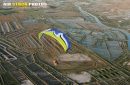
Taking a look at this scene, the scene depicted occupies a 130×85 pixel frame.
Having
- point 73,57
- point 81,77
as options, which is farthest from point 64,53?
point 81,77

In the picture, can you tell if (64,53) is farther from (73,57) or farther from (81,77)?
(81,77)

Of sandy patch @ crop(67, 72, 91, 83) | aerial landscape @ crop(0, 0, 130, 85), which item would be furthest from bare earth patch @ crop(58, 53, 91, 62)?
sandy patch @ crop(67, 72, 91, 83)

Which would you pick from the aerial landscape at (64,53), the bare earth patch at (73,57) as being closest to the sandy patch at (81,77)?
the aerial landscape at (64,53)

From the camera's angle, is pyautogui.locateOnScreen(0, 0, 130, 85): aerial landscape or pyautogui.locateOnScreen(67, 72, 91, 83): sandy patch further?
pyautogui.locateOnScreen(0, 0, 130, 85): aerial landscape

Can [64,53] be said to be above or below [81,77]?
above

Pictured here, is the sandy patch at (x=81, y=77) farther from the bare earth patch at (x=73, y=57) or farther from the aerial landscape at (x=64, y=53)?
the bare earth patch at (x=73, y=57)

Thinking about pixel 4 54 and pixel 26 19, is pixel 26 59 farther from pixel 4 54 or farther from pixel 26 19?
pixel 26 19

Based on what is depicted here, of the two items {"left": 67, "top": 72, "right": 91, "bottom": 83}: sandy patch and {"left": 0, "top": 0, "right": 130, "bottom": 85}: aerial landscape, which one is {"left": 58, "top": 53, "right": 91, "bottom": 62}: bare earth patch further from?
{"left": 67, "top": 72, "right": 91, "bottom": 83}: sandy patch

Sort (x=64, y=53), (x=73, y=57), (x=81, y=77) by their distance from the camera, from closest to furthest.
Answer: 1. (x=81, y=77)
2. (x=73, y=57)
3. (x=64, y=53)

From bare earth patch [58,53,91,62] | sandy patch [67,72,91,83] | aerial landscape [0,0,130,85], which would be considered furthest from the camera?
bare earth patch [58,53,91,62]

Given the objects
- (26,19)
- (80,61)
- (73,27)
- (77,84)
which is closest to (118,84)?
(77,84)
